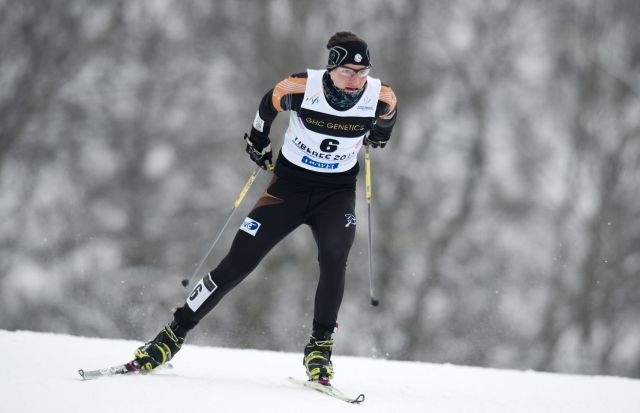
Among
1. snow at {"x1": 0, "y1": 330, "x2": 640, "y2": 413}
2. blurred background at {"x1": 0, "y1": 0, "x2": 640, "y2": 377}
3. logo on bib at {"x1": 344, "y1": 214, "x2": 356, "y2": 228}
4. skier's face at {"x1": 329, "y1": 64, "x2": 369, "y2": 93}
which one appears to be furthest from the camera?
blurred background at {"x1": 0, "y1": 0, "x2": 640, "y2": 377}

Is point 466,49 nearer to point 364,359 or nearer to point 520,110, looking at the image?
point 520,110

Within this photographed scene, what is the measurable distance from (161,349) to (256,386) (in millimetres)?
521

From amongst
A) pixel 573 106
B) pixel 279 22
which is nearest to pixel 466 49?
pixel 573 106

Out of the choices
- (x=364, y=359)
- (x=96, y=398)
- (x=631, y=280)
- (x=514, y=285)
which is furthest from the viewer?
(x=514, y=285)

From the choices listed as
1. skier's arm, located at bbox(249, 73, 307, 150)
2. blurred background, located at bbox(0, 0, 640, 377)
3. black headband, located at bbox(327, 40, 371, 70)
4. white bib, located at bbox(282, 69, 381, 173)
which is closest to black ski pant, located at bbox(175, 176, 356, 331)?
white bib, located at bbox(282, 69, 381, 173)

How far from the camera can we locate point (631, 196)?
20000 millimetres

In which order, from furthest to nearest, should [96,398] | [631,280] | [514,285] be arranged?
[514,285], [631,280], [96,398]

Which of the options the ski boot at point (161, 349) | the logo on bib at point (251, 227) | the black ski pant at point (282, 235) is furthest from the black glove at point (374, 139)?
the ski boot at point (161, 349)

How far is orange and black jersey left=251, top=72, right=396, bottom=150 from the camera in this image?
5273 millimetres

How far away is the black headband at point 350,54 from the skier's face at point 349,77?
0.02m

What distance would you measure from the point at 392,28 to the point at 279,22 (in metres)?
2.24

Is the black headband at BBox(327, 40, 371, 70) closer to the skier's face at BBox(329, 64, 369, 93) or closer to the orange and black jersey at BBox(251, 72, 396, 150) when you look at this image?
the skier's face at BBox(329, 64, 369, 93)

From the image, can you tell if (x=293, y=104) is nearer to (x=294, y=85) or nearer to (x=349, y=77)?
(x=294, y=85)

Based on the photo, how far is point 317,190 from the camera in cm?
541
